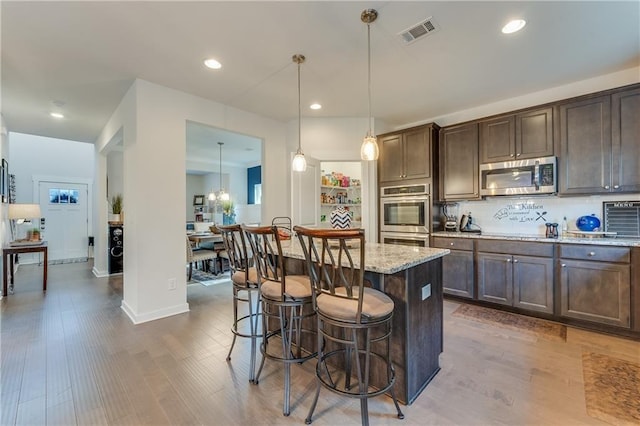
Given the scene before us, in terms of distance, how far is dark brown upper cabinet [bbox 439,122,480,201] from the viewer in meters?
3.83

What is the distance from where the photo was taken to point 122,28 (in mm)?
2328

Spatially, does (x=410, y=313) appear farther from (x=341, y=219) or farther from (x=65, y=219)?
(x=65, y=219)

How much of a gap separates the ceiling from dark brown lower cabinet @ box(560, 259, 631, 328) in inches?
82.1

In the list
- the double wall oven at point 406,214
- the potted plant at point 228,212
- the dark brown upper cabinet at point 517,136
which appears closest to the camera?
the dark brown upper cabinet at point 517,136

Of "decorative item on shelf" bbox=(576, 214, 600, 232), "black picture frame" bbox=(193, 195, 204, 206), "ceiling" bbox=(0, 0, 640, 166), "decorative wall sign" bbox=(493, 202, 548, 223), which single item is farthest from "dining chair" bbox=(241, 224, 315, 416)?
"black picture frame" bbox=(193, 195, 204, 206)

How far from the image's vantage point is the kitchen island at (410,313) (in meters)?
1.78

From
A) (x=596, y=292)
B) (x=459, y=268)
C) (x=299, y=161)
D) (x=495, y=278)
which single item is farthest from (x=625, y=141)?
(x=299, y=161)

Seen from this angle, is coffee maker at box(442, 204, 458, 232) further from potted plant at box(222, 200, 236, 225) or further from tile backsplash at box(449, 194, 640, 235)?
potted plant at box(222, 200, 236, 225)

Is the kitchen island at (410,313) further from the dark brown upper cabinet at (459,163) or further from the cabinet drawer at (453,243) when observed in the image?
the dark brown upper cabinet at (459,163)

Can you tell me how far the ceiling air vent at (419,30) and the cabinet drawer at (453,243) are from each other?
8.02 feet

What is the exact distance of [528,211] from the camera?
3705mm

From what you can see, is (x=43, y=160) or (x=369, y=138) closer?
(x=369, y=138)

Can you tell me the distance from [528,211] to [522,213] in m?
0.07

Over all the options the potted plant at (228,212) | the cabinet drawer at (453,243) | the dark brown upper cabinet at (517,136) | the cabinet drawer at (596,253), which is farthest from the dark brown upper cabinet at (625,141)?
the potted plant at (228,212)
